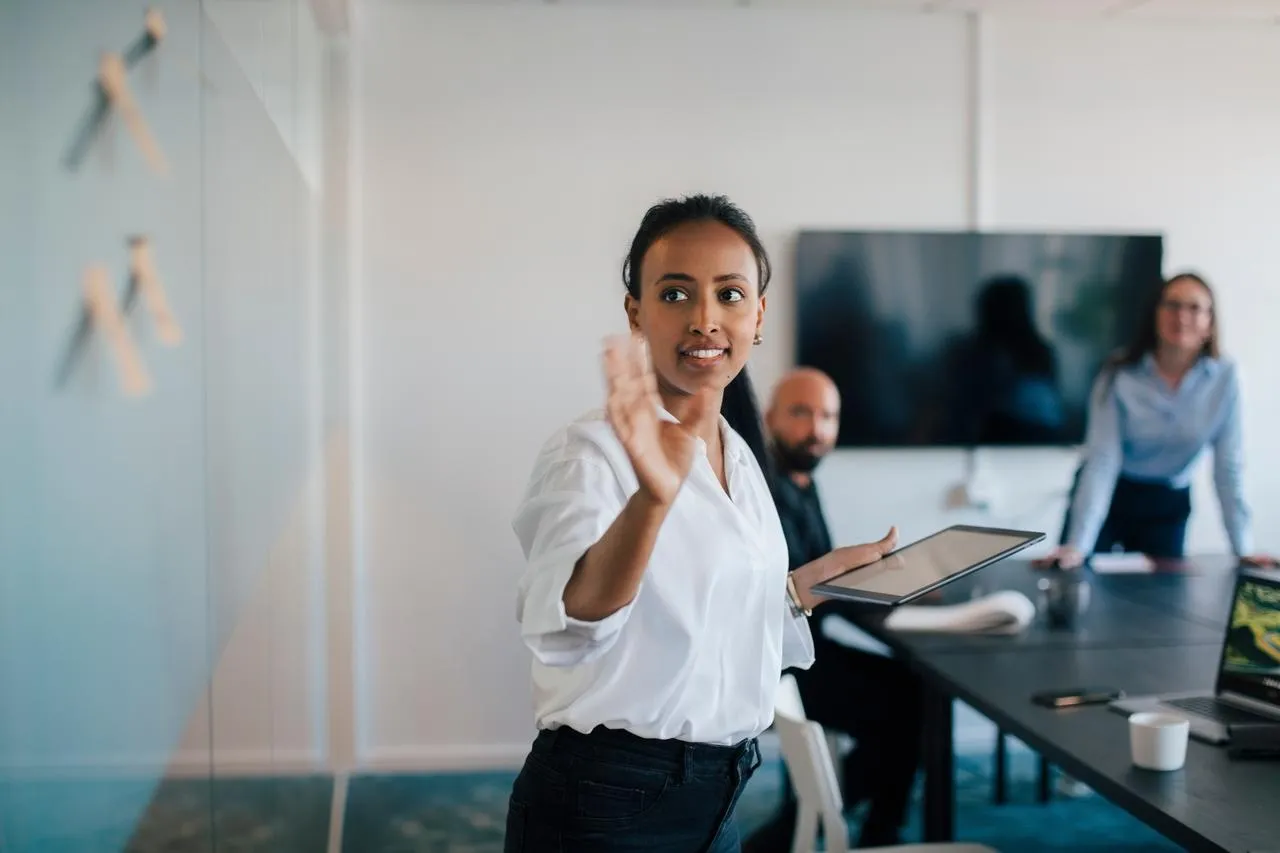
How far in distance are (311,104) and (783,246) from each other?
1.95 meters

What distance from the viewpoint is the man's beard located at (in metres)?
3.53

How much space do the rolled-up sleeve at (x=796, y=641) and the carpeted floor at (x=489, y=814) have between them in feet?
3.95

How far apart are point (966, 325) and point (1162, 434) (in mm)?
1003

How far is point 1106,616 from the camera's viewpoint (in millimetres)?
3092

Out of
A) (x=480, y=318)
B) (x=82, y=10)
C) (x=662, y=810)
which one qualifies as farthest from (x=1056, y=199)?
(x=82, y=10)

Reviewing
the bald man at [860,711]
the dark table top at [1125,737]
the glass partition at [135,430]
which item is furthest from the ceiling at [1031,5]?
the dark table top at [1125,737]

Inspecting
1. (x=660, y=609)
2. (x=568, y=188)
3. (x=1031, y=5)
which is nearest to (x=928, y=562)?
(x=660, y=609)

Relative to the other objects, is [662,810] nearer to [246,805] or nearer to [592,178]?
[246,805]

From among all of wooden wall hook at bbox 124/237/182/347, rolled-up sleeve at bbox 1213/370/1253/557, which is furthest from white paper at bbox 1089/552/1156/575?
wooden wall hook at bbox 124/237/182/347

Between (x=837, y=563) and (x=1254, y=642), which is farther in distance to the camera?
(x=1254, y=642)

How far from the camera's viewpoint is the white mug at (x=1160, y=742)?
6.27 feet

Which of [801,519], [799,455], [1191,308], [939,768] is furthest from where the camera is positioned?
[1191,308]

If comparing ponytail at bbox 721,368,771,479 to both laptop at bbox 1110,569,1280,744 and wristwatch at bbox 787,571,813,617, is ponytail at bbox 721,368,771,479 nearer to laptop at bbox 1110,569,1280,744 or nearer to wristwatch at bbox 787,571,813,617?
wristwatch at bbox 787,571,813,617

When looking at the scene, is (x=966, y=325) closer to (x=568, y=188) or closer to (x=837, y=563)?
(x=568, y=188)
